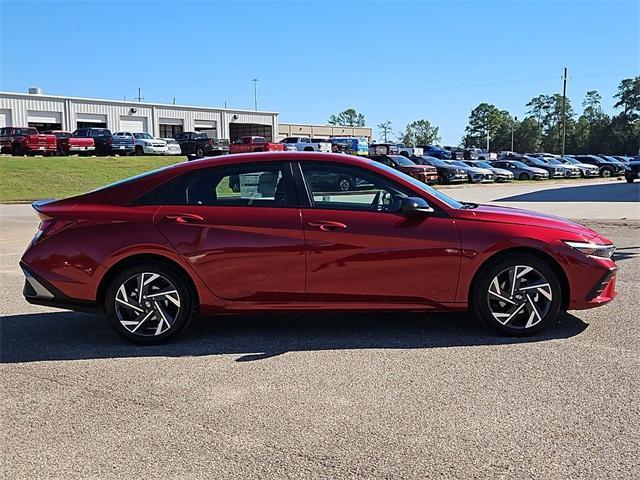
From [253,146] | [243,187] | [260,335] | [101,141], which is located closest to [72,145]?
[101,141]

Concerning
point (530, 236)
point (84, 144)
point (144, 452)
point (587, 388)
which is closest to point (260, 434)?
point (144, 452)

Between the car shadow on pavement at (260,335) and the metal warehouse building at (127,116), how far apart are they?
58481mm

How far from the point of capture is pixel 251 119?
76.8 metres

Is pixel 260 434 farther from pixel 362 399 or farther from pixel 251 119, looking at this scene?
pixel 251 119

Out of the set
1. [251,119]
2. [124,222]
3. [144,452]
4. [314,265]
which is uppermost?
[251,119]

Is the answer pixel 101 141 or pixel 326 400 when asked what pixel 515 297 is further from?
pixel 101 141

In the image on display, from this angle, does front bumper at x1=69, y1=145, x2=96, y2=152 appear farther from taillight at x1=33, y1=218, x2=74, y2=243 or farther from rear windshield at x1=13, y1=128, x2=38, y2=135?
taillight at x1=33, y1=218, x2=74, y2=243

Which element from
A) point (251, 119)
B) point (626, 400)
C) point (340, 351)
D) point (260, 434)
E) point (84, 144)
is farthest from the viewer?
point (251, 119)

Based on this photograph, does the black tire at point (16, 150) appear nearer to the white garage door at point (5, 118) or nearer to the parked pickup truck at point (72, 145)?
the parked pickup truck at point (72, 145)

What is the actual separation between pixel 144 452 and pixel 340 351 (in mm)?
2043

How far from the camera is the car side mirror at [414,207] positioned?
17.5 ft

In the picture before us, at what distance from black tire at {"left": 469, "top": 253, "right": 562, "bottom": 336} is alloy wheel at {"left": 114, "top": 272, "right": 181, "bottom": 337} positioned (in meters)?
2.55

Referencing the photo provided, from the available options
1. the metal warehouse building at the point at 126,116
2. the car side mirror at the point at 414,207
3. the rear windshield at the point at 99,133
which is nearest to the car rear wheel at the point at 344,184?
the car side mirror at the point at 414,207

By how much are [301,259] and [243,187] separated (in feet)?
2.73
